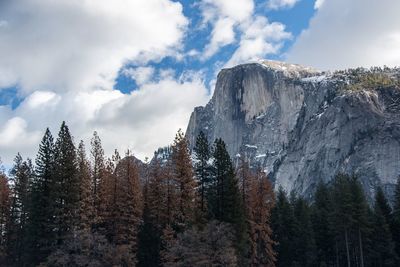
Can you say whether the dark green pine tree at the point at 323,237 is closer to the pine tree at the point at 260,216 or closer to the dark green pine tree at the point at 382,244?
the dark green pine tree at the point at 382,244

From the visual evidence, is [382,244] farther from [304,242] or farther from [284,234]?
[284,234]

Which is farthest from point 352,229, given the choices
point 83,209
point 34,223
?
point 34,223

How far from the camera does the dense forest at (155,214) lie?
130ft

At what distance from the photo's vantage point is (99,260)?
38.7 metres

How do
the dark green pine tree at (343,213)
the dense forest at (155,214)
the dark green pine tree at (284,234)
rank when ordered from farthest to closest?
the dark green pine tree at (284,234) → the dark green pine tree at (343,213) → the dense forest at (155,214)

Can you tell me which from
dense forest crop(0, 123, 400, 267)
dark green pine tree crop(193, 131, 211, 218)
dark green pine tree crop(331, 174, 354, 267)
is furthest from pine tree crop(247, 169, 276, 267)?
dark green pine tree crop(331, 174, 354, 267)

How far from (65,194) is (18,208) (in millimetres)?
20201

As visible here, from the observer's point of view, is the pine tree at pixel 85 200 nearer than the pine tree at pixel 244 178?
Yes

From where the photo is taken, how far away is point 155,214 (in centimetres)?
5472

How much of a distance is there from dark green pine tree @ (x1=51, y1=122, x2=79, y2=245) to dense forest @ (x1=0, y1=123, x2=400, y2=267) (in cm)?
9

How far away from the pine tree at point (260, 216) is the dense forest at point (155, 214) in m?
0.11

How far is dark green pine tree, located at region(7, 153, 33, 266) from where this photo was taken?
191ft

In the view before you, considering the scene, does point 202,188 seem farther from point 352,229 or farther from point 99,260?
point 352,229

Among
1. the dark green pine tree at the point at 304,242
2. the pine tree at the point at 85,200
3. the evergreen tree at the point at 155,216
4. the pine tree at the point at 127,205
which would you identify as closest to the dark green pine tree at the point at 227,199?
the evergreen tree at the point at 155,216
